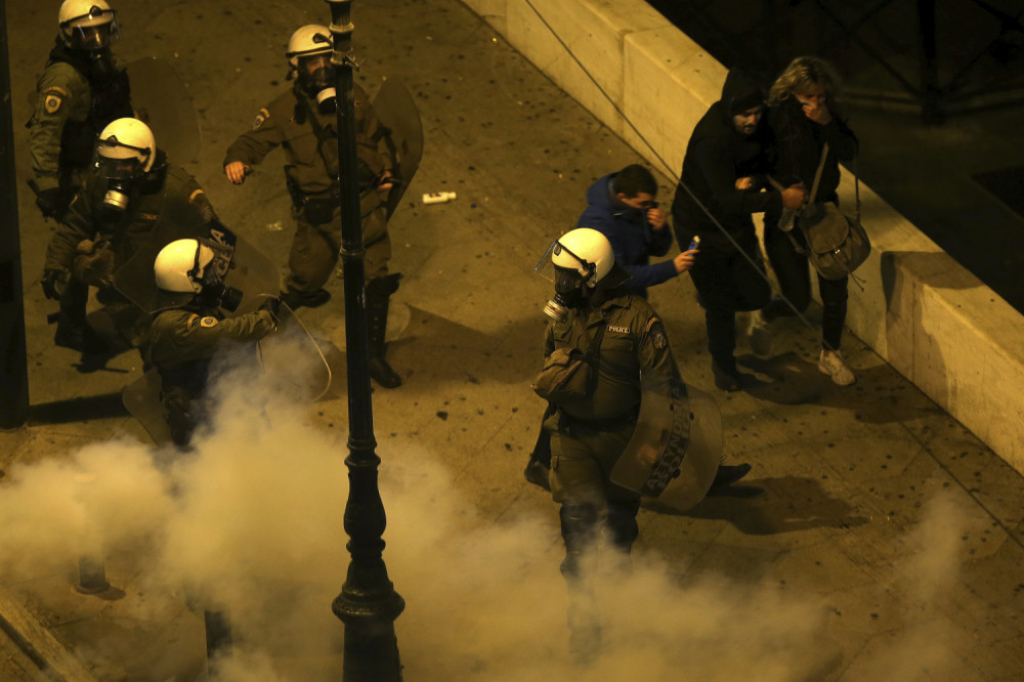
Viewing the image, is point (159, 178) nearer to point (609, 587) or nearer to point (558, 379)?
point (558, 379)

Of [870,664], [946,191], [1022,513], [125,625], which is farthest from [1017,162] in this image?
[125,625]

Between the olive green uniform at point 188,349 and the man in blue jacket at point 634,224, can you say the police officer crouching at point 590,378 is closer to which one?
the man in blue jacket at point 634,224

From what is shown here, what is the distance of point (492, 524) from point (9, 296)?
113 inches

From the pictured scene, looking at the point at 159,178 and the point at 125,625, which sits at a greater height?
the point at 159,178

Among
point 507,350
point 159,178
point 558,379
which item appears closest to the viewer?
point 558,379

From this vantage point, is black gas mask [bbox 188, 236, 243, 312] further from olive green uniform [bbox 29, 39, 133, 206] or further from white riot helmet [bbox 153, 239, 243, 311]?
olive green uniform [bbox 29, 39, 133, 206]

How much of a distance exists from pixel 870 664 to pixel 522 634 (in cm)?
159

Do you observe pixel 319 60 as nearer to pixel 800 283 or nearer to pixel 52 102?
pixel 52 102

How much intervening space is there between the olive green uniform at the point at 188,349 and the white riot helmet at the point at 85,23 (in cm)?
209

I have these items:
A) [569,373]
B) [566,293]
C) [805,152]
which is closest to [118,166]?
[566,293]

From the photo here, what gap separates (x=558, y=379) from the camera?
6125 mm

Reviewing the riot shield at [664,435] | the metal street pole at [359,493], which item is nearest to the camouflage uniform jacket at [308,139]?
the metal street pole at [359,493]

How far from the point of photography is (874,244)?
27.4 ft

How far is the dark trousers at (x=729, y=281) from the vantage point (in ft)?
25.3
